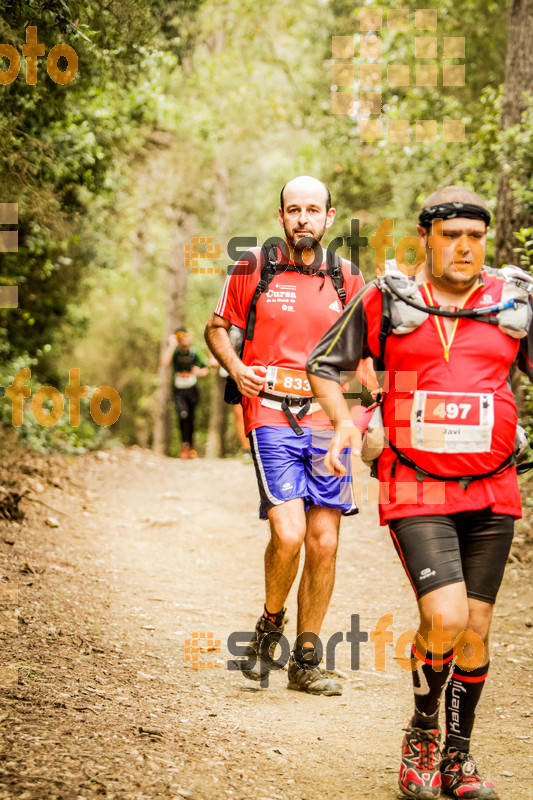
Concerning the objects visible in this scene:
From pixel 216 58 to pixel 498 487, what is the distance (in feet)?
57.5

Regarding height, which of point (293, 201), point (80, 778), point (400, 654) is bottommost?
point (400, 654)

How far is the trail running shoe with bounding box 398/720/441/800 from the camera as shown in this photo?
3176mm

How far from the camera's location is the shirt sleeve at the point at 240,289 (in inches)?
187

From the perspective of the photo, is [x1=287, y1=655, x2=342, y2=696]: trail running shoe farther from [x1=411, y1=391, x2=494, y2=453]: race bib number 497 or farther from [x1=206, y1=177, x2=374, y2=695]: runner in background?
[x1=411, y1=391, x2=494, y2=453]: race bib number 497

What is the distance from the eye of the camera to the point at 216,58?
61.3 ft

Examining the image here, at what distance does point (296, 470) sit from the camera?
4.60 meters

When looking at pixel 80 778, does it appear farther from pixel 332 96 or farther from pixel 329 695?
pixel 332 96

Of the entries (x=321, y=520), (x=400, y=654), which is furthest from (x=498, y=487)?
(x=400, y=654)

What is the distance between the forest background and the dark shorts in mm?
3811

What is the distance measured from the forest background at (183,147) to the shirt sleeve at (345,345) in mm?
3568

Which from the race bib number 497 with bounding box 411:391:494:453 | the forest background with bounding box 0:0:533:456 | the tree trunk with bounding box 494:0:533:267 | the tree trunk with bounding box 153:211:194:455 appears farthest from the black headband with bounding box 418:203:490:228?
the tree trunk with bounding box 153:211:194:455

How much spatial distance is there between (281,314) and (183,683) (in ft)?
6.95

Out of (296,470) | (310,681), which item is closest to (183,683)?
(310,681)

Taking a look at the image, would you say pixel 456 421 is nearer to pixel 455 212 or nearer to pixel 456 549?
pixel 456 549
